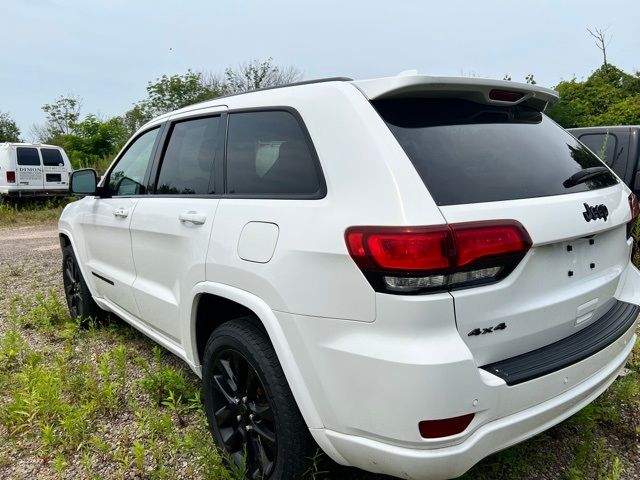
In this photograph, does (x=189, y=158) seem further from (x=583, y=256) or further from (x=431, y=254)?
(x=583, y=256)

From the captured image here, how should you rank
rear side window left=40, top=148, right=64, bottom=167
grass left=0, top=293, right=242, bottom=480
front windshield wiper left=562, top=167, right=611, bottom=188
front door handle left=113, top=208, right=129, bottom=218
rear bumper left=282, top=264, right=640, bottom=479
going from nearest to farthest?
rear bumper left=282, top=264, right=640, bottom=479, front windshield wiper left=562, top=167, right=611, bottom=188, grass left=0, top=293, right=242, bottom=480, front door handle left=113, top=208, right=129, bottom=218, rear side window left=40, top=148, right=64, bottom=167

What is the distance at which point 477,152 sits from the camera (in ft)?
6.48

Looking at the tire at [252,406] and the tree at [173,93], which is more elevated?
the tree at [173,93]

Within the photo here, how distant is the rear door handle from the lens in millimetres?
2457

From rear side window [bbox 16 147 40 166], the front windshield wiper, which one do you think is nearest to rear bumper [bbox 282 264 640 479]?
the front windshield wiper

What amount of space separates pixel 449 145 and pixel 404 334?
751mm

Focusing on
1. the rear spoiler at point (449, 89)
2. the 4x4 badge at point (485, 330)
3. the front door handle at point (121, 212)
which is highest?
the rear spoiler at point (449, 89)

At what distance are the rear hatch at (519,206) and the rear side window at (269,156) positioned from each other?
0.37 m

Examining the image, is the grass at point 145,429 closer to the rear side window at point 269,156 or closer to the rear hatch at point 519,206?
the rear hatch at point 519,206

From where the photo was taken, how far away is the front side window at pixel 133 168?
134 inches

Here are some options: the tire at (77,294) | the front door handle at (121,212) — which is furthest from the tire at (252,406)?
the tire at (77,294)

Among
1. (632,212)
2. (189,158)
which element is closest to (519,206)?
(632,212)

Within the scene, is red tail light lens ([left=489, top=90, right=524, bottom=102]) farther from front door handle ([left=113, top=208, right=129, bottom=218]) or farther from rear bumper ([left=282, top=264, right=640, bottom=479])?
front door handle ([left=113, top=208, right=129, bottom=218])

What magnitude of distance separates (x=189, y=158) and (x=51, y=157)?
1566 centimetres
